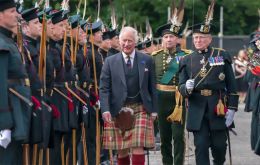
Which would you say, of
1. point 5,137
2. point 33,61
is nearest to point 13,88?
point 5,137

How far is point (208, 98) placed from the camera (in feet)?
39.3

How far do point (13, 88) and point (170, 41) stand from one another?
5.44 metres

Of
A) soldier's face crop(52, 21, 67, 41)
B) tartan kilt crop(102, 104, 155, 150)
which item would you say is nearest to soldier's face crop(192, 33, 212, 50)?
tartan kilt crop(102, 104, 155, 150)

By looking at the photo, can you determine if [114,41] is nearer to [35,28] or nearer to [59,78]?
[59,78]

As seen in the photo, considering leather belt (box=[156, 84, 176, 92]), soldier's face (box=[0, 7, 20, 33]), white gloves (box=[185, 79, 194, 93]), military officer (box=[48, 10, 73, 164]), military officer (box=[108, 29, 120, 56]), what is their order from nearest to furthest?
1. soldier's face (box=[0, 7, 20, 33])
2. military officer (box=[48, 10, 73, 164])
3. white gloves (box=[185, 79, 194, 93])
4. leather belt (box=[156, 84, 176, 92])
5. military officer (box=[108, 29, 120, 56])

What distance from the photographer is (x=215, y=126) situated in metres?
12.0

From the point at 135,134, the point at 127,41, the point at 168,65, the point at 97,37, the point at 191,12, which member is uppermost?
the point at 191,12

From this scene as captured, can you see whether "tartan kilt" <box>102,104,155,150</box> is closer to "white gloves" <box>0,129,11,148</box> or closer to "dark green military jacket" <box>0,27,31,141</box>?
"dark green military jacket" <box>0,27,31,141</box>

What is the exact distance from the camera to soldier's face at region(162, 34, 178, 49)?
14.0m

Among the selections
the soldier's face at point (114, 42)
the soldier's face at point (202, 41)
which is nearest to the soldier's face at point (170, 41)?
the soldier's face at point (114, 42)

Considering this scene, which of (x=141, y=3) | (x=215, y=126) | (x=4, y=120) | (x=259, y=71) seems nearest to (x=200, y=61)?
(x=215, y=126)

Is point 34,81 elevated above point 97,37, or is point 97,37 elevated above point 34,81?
point 97,37

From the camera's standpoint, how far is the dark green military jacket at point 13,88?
858 cm

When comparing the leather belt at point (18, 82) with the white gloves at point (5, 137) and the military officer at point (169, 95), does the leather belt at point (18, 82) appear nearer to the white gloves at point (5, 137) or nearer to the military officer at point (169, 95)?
the white gloves at point (5, 137)
